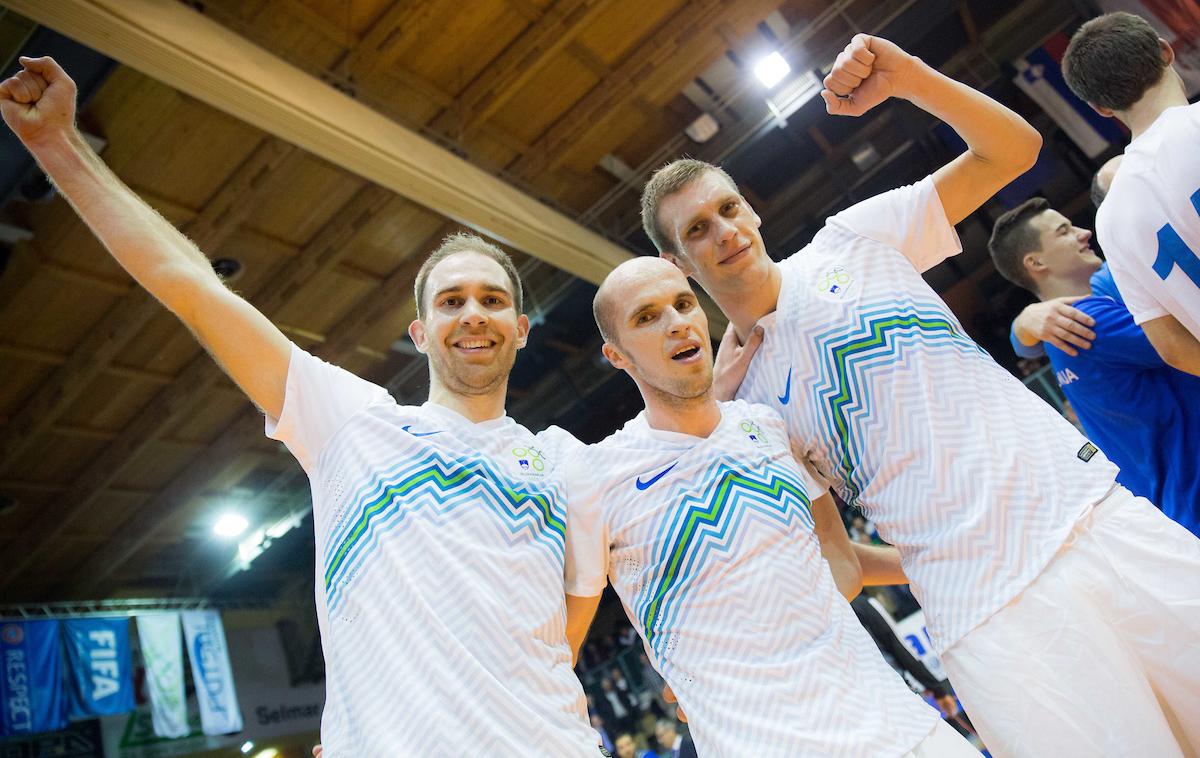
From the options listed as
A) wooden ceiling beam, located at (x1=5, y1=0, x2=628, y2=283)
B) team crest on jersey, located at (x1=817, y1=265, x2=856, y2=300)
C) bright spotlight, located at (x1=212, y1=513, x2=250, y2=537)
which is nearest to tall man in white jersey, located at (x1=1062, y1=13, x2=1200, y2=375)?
team crest on jersey, located at (x1=817, y1=265, x2=856, y2=300)

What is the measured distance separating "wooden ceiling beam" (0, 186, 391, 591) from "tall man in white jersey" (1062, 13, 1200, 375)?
6.48m

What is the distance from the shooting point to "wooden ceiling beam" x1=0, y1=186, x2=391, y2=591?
26.0ft

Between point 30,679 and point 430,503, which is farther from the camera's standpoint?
point 30,679

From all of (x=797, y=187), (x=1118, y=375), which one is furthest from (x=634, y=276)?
(x=797, y=187)

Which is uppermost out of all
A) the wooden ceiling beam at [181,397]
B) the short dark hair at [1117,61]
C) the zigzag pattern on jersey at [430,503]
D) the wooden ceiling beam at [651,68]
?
the wooden ceiling beam at [181,397]

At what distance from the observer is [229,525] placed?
476 inches

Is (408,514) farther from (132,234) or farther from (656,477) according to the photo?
(132,234)

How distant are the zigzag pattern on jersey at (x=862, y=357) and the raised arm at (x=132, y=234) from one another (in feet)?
4.19

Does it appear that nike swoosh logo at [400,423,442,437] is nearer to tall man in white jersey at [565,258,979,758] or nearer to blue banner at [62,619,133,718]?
tall man in white jersey at [565,258,979,758]

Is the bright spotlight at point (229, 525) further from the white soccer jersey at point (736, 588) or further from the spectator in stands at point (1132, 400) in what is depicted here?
the spectator in stands at point (1132, 400)

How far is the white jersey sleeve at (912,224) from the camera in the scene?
2.19 m

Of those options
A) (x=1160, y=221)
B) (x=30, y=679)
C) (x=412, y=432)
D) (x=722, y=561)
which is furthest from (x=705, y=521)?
(x=30, y=679)

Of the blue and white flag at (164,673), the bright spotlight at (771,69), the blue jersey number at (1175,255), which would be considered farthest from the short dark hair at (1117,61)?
the blue and white flag at (164,673)

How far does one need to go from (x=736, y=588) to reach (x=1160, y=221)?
1.28m
